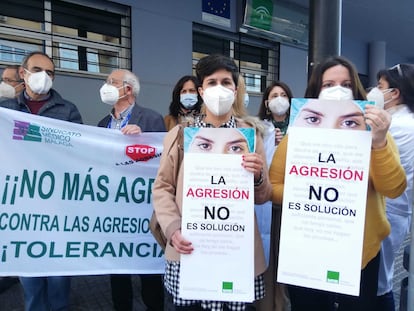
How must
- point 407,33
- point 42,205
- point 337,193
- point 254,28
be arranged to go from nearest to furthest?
point 337,193, point 42,205, point 254,28, point 407,33

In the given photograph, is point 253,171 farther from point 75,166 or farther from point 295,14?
point 295,14

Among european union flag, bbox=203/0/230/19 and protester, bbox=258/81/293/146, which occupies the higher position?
european union flag, bbox=203/0/230/19

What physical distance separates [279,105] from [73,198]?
198cm

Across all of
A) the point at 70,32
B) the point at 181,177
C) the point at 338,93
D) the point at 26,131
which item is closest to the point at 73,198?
the point at 26,131

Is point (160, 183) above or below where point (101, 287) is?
above

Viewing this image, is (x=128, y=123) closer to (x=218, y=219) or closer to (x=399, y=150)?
(x=218, y=219)

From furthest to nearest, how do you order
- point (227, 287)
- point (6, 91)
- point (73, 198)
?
point (6, 91) < point (73, 198) < point (227, 287)

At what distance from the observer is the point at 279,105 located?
3.28m

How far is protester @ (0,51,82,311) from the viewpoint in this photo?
8.12ft

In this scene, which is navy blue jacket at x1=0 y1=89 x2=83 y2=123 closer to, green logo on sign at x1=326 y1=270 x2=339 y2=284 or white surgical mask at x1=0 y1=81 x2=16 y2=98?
white surgical mask at x1=0 y1=81 x2=16 y2=98

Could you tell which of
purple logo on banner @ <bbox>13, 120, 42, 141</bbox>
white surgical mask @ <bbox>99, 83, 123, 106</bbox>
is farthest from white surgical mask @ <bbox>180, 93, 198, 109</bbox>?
purple logo on banner @ <bbox>13, 120, 42, 141</bbox>

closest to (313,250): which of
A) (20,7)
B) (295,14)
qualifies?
(20,7)

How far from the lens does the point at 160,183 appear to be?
173cm

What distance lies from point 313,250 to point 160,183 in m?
0.78
